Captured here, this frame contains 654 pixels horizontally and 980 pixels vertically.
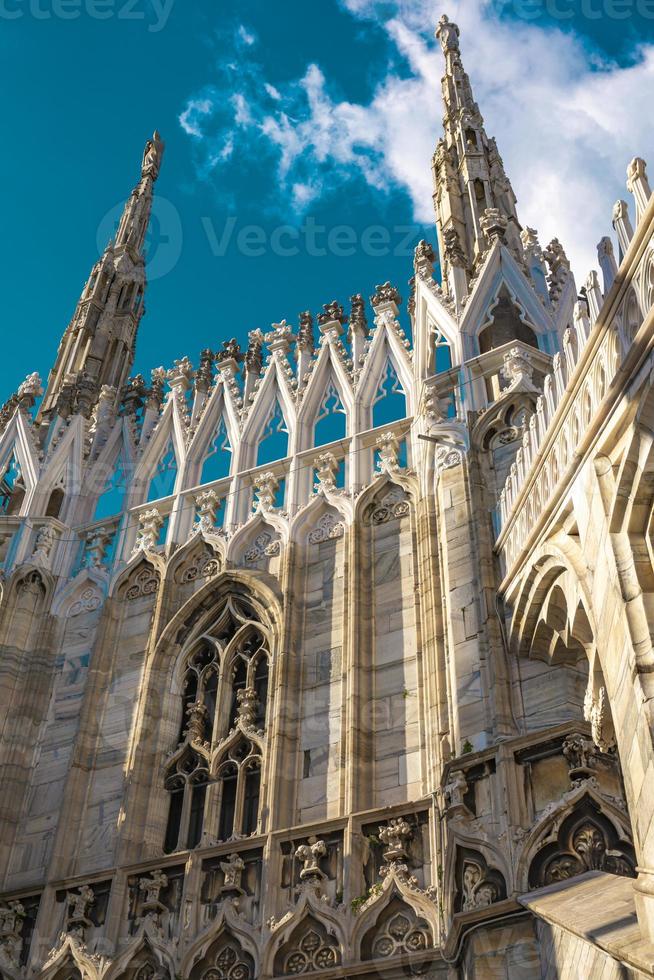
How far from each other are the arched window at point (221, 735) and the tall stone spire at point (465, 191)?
6.22m

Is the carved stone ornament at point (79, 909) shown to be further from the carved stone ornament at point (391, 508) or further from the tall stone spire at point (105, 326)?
the tall stone spire at point (105, 326)

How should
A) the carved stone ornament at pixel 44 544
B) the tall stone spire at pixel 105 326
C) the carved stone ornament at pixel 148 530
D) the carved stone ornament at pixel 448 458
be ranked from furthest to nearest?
the tall stone spire at pixel 105 326, the carved stone ornament at pixel 44 544, the carved stone ornament at pixel 148 530, the carved stone ornament at pixel 448 458

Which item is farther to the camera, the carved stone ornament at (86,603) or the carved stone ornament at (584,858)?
the carved stone ornament at (86,603)

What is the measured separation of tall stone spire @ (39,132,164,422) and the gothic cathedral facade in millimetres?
292

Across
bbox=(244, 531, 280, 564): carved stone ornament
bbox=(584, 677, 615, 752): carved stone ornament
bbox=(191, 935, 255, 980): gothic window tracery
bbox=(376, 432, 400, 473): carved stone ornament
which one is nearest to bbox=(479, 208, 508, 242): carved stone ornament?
bbox=(376, 432, 400, 473): carved stone ornament

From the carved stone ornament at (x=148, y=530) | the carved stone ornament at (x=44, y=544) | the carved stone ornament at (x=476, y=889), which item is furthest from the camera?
the carved stone ornament at (x=44, y=544)

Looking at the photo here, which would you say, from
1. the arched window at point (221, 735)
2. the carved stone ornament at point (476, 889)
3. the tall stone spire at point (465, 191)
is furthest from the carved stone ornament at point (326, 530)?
the carved stone ornament at point (476, 889)

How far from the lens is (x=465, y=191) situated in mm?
18594

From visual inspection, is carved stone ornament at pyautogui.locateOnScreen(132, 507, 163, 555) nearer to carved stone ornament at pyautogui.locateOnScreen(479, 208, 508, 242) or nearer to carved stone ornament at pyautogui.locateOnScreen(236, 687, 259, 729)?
carved stone ornament at pyautogui.locateOnScreen(236, 687, 259, 729)

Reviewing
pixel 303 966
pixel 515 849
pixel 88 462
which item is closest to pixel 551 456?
pixel 515 849

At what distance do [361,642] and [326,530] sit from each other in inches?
90.0

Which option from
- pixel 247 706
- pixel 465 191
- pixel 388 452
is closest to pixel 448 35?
pixel 465 191

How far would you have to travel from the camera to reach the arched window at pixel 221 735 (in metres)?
12.7

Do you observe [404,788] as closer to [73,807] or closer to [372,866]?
[372,866]
